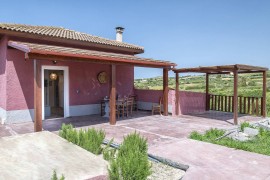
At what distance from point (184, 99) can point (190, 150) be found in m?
6.53

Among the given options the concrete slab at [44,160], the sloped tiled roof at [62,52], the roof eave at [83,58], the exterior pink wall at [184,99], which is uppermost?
the sloped tiled roof at [62,52]

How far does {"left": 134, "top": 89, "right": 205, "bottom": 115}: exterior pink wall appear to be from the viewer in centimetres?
1190

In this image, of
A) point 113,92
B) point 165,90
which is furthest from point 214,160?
point 165,90

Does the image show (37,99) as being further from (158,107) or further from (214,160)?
(158,107)

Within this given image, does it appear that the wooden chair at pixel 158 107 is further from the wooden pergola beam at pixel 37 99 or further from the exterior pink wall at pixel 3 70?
→ the exterior pink wall at pixel 3 70

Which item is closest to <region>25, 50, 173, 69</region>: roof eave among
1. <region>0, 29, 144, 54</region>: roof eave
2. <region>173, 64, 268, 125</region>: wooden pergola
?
<region>173, 64, 268, 125</region>: wooden pergola

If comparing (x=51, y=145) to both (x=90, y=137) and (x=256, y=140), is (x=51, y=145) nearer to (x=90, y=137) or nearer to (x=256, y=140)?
(x=90, y=137)

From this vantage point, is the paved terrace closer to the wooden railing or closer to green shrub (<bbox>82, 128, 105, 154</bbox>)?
green shrub (<bbox>82, 128, 105, 154</bbox>)

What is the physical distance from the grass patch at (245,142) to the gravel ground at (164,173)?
2.44 meters

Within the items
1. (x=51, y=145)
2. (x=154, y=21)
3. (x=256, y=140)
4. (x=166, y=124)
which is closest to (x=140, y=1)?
(x=154, y=21)

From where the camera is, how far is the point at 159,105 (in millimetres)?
12141

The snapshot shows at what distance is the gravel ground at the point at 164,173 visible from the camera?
4.21 meters

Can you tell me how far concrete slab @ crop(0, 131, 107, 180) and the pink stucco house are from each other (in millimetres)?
1930

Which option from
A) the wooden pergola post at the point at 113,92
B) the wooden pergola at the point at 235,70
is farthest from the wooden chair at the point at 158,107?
the wooden pergola post at the point at 113,92
